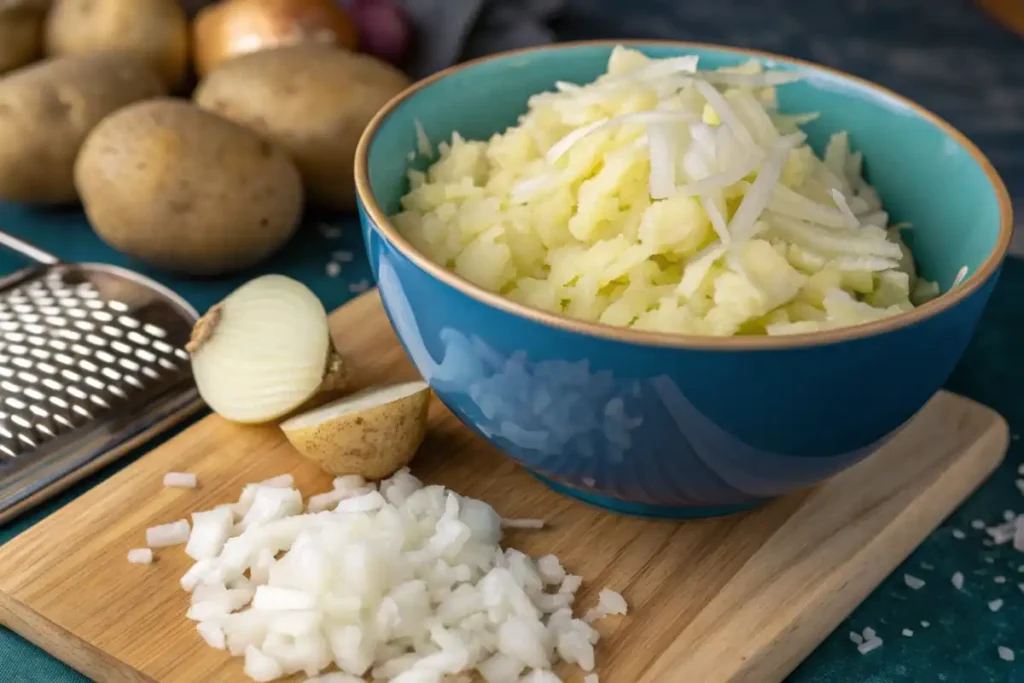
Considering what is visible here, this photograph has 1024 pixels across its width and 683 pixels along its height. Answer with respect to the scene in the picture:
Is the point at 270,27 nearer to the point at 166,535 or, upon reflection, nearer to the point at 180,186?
the point at 180,186

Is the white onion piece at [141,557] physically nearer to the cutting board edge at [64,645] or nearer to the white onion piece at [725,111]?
the cutting board edge at [64,645]

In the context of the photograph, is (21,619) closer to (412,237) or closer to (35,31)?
(412,237)

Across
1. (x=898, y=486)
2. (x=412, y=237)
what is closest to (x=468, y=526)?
(x=412, y=237)

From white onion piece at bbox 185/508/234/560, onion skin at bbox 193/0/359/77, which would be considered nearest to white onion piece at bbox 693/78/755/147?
white onion piece at bbox 185/508/234/560

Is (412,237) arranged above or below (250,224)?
above

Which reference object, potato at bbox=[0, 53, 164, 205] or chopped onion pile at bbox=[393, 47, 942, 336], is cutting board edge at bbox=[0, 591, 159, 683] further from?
potato at bbox=[0, 53, 164, 205]
